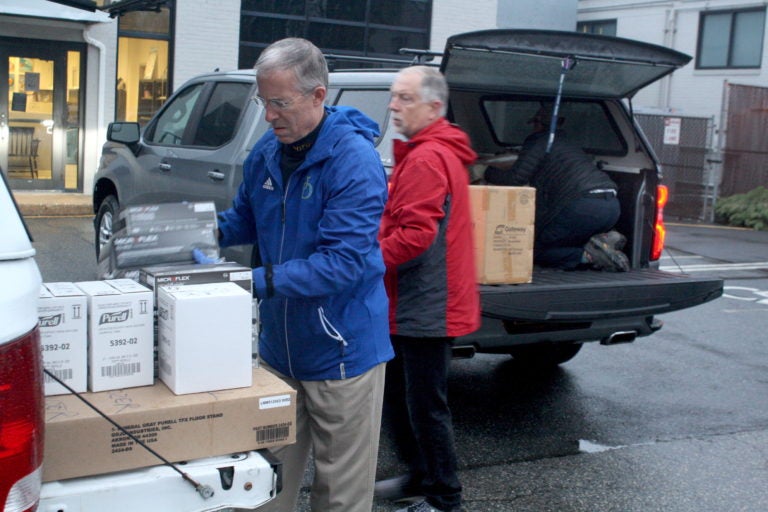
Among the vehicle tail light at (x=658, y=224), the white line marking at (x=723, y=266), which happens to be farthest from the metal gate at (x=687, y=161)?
the vehicle tail light at (x=658, y=224)

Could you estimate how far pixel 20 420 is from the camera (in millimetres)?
2010

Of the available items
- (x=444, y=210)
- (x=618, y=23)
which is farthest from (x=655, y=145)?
(x=444, y=210)

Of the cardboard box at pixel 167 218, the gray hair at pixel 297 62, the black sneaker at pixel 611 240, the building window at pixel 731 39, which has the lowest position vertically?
the black sneaker at pixel 611 240

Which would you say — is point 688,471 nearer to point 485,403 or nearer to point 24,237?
point 485,403

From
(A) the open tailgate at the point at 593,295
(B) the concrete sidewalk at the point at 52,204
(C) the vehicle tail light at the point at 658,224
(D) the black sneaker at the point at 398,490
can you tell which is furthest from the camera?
(B) the concrete sidewalk at the point at 52,204

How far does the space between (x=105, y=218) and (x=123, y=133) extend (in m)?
1.35

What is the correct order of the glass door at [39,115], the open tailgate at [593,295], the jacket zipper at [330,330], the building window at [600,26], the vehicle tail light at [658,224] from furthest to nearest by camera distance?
the building window at [600,26]
the glass door at [39,115]
the vehicle tail light at [658,224]
the open tailgate at [593,295]
the jacket zipper at [330,330]

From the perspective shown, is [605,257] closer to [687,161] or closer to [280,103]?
[280,103]

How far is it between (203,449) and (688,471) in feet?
10.6

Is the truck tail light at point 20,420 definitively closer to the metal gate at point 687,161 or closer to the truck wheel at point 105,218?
the truck wheel at point 105,218

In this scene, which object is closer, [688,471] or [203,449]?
[203,449]

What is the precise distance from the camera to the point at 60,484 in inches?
95.6

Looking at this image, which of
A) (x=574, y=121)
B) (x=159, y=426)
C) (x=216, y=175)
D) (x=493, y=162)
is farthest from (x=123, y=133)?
(x=159, y=426)

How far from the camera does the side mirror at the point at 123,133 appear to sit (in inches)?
281
